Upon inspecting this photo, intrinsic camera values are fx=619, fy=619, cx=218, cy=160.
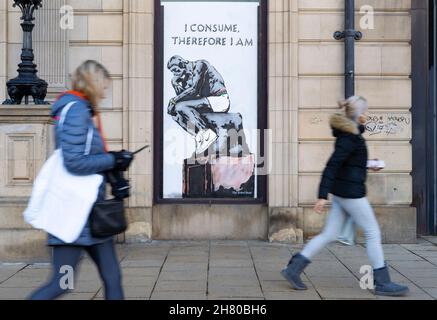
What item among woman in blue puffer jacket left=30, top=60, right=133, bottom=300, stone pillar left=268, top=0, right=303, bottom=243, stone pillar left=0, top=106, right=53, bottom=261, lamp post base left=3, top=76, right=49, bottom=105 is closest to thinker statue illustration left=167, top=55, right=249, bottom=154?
stone pillar left=268, top=0, right=303, bottom=243

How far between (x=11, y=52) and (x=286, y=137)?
173 inches

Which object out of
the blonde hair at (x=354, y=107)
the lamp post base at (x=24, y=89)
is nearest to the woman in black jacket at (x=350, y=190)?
the blonde hair at (x=354, y=107)

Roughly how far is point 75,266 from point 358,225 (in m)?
2.96

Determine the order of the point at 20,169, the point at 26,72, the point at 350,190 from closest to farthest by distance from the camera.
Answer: the point at 350,190, the point at 20,169, the point at 26,72

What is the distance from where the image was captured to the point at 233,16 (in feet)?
32.1

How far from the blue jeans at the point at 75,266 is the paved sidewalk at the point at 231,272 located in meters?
1.84

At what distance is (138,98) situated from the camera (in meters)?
9.41

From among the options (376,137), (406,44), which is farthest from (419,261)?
(406,44)

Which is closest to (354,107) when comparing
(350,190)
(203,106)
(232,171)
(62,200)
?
(350,190)
